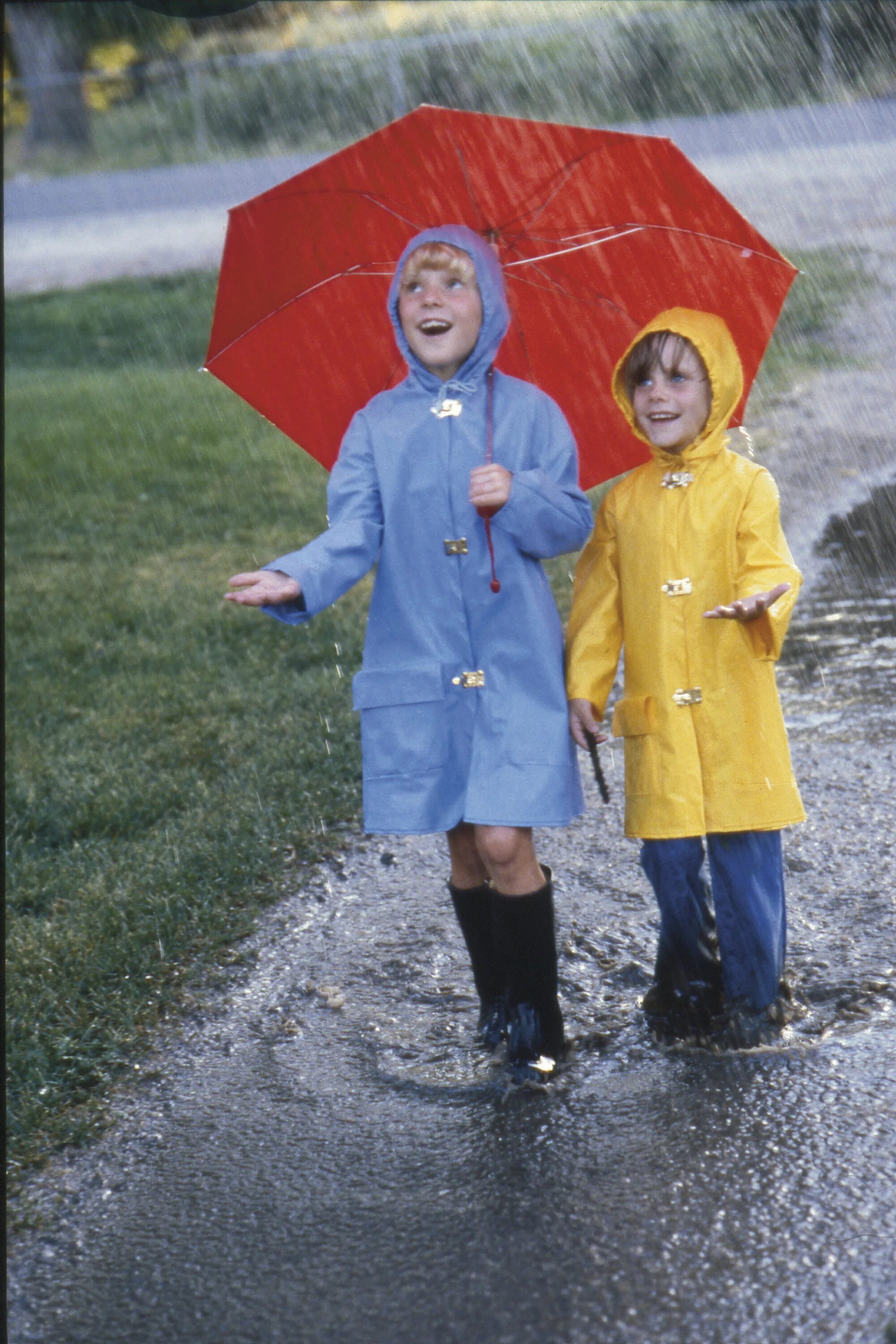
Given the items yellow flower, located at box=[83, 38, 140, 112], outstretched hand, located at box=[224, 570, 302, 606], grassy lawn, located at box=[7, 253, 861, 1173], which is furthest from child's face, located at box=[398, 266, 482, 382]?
yellow flower, located at box=[83, 38, 140, 112]

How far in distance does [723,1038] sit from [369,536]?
136 centimetres

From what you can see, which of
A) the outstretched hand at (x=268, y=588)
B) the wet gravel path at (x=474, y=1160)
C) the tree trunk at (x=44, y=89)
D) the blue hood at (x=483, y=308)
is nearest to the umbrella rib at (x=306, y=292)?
the blue hood at (x=483, y=308)

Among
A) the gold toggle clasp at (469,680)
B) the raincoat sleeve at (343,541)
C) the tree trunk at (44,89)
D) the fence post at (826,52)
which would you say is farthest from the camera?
the tree trunk at (44,89)

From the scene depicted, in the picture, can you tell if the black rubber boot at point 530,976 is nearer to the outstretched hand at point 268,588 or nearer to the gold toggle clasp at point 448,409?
the outstretched hand at point 268,588

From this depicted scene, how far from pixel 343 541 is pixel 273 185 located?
1224 centimetres

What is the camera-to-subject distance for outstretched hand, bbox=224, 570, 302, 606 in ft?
9.65

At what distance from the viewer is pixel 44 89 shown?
23641mm

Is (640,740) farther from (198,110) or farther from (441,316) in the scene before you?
(198,110)

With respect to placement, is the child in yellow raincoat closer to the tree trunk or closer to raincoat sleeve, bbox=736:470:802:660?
raincoat sleeve, bbox=736:470:802:660

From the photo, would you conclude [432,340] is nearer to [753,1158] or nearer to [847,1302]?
[753,1158]

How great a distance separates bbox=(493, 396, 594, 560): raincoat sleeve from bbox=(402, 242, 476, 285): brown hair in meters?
0.32

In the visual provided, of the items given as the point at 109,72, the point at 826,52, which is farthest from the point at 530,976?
the point at 109,72

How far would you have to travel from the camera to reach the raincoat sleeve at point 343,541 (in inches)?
120

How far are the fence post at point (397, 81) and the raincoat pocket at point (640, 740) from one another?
64.4 ft
